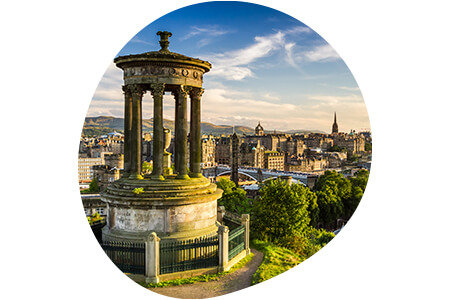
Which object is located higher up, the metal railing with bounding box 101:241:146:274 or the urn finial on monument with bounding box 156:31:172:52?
the urn finial on monument with bounding box 156:31:172:52

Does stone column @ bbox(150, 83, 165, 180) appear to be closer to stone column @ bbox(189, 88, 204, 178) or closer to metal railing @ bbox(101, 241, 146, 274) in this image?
stone column @ bbox(189, 88, 204, 178)

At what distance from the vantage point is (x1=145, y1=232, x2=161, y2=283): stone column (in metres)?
10.6

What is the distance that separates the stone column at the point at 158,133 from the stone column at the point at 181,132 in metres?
0.58

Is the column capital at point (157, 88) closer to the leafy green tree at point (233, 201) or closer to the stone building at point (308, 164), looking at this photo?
the leafy green tree at point (233, 201)

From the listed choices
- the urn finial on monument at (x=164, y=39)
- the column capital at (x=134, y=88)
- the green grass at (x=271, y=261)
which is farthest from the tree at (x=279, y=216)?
the urn finial on monument at (x=164, y=39)

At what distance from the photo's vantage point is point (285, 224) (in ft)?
62.4

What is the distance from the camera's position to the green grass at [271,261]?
1161cm

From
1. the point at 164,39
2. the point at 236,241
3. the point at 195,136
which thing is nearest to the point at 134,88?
the point at 164,39

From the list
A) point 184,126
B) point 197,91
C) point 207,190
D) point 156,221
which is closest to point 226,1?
point 197,91

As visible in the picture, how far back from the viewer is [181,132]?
41.1ft

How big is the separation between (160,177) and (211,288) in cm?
351

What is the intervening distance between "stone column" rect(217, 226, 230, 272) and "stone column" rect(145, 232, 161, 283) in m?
1.83

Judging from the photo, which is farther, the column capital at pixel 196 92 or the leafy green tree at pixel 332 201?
the leafy green tree at pixel 332 201

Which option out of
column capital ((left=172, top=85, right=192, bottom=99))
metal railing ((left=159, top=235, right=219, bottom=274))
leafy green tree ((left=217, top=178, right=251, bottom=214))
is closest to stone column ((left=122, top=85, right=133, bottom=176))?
column capital ((left=172, top=85, right=192, bottom=99))
